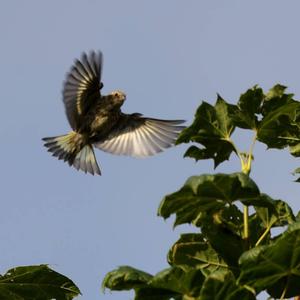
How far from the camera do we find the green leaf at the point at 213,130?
4.14 metres

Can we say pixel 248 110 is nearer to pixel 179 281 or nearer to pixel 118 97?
pixel 179 281

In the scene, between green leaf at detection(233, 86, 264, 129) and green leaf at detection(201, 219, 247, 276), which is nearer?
green leaf at detection(201, 219, 247, 276)

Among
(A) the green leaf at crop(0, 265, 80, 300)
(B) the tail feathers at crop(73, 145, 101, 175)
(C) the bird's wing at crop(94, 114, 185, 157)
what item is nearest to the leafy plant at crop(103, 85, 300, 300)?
(A) the green leaf at crop(0, 265, 80, 300)

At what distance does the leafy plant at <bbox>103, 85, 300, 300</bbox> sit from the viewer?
3373 millimetres

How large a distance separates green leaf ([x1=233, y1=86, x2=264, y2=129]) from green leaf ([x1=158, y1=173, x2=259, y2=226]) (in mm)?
637

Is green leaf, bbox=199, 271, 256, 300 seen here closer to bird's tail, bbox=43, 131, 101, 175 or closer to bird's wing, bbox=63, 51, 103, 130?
bird's wing, bbox=63, 51, 103, 130

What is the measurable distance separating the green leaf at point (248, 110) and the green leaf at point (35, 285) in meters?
1.58

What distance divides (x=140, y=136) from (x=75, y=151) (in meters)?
0.95

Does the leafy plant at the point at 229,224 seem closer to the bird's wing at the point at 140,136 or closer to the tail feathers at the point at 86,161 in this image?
the bird's wing at the point at 140,136

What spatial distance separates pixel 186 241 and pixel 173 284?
0.76 m

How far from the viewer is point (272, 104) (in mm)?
4320

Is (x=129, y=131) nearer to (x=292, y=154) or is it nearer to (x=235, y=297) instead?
(x=292, y=154)

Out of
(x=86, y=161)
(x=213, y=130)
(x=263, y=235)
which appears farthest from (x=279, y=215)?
(x=86, y=161)

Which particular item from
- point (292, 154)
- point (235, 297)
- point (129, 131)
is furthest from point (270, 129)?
point (129, 131)
